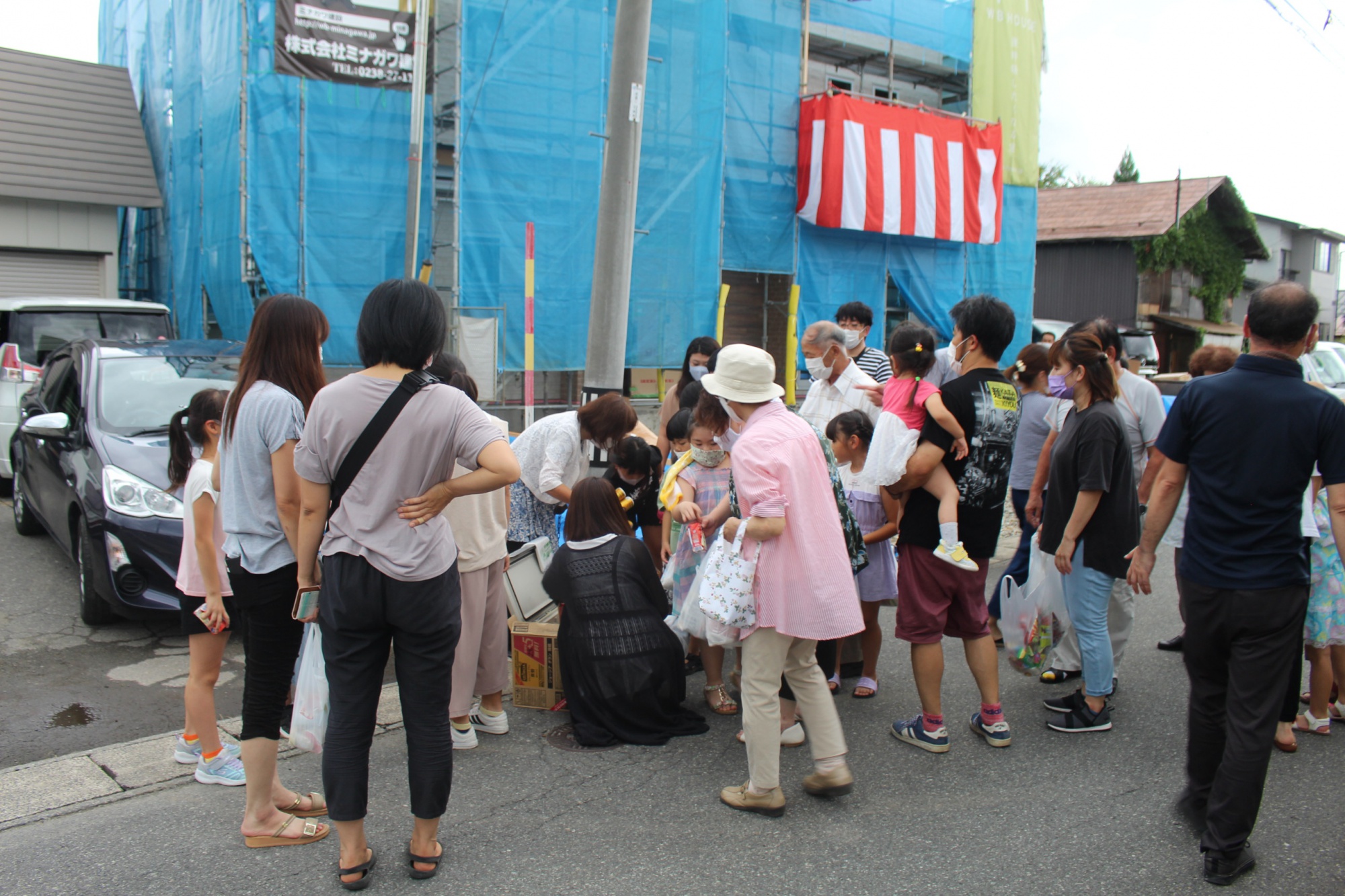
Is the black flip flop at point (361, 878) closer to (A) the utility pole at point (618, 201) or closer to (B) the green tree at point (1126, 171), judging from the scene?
(A) the utility pole at point (618, 201)

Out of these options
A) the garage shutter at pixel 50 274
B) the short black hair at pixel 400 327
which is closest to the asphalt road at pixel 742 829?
the short black hair at pixel 400 327

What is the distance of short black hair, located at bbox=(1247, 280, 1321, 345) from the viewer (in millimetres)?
2961

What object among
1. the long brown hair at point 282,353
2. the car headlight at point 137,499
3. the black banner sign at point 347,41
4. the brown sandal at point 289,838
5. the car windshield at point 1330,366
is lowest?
the brown sandal at point 289,838

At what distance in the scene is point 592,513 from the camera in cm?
400

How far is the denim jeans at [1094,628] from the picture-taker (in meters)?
4.14

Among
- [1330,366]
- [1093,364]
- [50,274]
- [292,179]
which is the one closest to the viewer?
[1093,364]

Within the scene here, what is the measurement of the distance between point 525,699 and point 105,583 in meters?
2.60

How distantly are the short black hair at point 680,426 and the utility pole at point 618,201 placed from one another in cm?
183

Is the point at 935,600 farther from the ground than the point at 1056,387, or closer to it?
closer to it

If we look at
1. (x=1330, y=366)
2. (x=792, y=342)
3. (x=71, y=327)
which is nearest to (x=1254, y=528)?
(x=71, y=327)

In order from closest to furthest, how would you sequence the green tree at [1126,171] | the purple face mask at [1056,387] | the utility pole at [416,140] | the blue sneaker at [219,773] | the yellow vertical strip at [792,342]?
the blue sneaker at [219,773] < the purple face mask at [1056,387] < the utility pole at [416,140] < the yellow vertical strip at [792,342] < the green tree at [1126,171]

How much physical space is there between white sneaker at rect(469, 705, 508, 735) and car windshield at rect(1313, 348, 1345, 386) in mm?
14252

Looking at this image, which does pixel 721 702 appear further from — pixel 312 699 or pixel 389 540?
pixel 389 540

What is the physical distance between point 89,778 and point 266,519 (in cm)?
154
